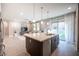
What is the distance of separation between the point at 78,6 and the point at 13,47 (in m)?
1.64

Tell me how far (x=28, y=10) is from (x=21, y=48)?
0.84 metres

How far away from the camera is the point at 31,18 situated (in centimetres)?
192

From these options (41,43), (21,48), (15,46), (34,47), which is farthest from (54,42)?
(15,46)

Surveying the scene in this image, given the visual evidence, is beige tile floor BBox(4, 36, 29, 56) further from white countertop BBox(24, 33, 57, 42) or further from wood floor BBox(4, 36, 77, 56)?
white countertop BBox(24, 33, 57, 42)

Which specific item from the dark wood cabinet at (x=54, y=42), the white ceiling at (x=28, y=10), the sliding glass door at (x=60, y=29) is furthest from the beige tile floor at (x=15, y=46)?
the sliding glass door at (x=60, y=29)

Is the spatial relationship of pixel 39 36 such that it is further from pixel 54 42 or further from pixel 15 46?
pixel 15 46

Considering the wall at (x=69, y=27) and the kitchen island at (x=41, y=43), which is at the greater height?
the wall at (x=69, y=27)

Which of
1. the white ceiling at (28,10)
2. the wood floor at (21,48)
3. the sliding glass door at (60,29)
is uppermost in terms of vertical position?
the white ceiling at (28,10)

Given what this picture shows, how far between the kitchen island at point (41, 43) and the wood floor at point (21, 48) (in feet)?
0.31

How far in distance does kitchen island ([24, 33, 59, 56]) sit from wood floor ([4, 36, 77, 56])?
0.09 m

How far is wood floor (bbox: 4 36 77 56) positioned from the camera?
1.89m

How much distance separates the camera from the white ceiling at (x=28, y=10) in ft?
6.12

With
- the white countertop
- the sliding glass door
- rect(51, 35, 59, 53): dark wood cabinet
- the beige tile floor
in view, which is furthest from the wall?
the beige tile floor

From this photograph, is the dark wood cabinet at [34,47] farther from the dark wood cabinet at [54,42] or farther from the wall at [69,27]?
the wall at [69,27]
